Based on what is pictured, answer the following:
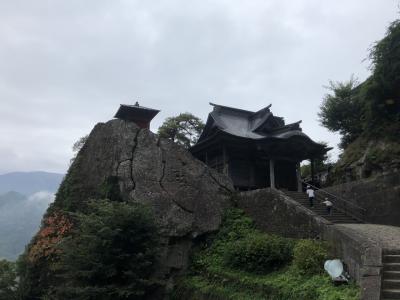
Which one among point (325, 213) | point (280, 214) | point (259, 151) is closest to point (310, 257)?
point (280, 214)

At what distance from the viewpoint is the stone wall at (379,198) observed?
16.0m

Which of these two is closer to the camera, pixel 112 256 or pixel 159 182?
pixel 112 256

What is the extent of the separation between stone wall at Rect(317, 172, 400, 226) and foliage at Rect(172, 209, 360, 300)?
5.44 meters

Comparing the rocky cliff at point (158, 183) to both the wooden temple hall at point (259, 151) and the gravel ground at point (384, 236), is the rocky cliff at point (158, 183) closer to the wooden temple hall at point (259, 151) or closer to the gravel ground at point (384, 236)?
the wooden temple hall at point (259, 151)

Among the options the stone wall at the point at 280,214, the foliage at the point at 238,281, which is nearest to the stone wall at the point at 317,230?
the stone wall at the point at 280,214

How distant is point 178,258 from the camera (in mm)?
15055

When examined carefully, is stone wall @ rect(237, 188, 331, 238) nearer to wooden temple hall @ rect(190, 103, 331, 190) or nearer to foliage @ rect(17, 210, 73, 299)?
wooden temple hall @ rect(190, 103, 331, 190)

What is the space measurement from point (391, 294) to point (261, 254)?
4448mm

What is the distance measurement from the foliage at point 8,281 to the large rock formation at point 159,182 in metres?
3.11

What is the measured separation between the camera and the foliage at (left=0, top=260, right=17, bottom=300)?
1519 centimetres

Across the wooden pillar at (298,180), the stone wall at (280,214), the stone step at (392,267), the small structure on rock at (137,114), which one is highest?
the small structure on rock at (137,114)

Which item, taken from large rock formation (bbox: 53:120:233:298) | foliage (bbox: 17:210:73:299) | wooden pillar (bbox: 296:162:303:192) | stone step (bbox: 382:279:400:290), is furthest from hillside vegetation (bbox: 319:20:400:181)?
foliage (bbox: 17:210:73:299)

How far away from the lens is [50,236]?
16.1m

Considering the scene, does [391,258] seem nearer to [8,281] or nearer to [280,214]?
[280,214]
